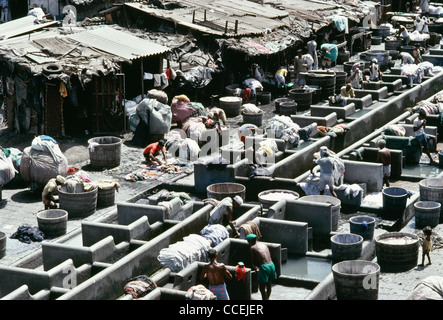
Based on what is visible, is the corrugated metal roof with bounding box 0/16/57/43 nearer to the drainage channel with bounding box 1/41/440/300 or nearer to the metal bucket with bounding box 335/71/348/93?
the metal bucket with bounding box 335/71/348/93

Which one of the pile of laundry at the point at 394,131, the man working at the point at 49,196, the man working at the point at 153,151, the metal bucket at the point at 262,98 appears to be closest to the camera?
the man working at the point at 49,196

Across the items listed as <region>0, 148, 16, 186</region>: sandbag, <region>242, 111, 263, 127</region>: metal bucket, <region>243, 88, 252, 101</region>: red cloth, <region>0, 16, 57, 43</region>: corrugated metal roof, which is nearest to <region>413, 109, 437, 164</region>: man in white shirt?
<region>242, 111, 263, 127</region>: metal bucket

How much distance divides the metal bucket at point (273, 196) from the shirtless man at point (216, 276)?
4903 mm

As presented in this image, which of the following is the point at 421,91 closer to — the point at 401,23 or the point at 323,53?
the point at 323,53

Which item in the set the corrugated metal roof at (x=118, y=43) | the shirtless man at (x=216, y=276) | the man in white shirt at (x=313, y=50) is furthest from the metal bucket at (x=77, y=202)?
the man in white shirt at (x=313, y=50)

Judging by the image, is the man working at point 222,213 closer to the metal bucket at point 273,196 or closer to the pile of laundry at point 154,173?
the metal bucket at point 273,196

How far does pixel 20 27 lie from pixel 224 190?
42.4 ft

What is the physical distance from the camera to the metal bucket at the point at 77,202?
62.0ft

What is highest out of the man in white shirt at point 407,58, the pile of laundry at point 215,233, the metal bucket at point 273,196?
the man in white shirt at point 407,58

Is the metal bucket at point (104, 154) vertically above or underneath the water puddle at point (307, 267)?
above

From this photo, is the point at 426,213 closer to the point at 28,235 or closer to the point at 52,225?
the point at 52,225

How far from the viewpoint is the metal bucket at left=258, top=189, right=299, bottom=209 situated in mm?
19011

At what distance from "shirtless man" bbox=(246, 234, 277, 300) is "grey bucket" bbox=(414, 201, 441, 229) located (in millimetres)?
5102

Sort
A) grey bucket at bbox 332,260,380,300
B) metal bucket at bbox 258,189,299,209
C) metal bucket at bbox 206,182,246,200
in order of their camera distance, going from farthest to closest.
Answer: metal bucket at bbox 206,182,246,200
metal bucket at bbox 258,189,299,209
grey bucket at bbox 332,260,380,300
